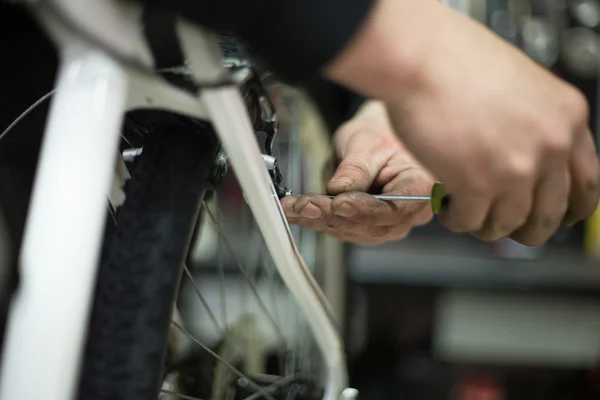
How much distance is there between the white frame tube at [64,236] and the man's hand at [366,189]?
207mm

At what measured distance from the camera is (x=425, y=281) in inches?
46.6

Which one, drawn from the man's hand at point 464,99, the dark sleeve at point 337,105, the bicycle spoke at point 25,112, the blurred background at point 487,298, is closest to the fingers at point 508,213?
the man's hand at point 464,99

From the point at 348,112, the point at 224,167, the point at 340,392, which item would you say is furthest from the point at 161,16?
the point at 348,112

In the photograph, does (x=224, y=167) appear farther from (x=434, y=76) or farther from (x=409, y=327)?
(x=409, y=327)

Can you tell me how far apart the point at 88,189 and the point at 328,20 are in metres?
0.11

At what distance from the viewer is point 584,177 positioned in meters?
0.30

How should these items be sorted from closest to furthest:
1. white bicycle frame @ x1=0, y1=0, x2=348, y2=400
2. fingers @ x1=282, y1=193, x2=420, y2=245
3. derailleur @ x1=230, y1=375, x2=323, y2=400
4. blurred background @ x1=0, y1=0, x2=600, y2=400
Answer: white bicycle frame @ x1=0, y1=0, x2=348, y2=400 < fingers @ x1=282, y1=193, x2=420, y2=245 < derailleur @ x1=230, y1=375, x2=323, y2=400 < blurred background @ x1=0, y1=0, x2=600, y2=400

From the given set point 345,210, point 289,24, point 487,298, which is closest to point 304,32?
point 289,24

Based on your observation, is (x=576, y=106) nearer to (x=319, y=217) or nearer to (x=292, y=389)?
(x=319, y=217)

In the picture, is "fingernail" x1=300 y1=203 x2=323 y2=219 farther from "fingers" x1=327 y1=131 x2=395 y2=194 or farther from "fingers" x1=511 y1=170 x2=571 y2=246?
"fingers" x1=511 y1=170 x2=571 y2=246

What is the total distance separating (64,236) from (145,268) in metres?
0.09

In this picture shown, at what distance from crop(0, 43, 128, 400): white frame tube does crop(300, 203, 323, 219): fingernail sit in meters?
0.23

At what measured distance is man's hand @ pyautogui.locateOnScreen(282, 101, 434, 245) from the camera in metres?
0.42

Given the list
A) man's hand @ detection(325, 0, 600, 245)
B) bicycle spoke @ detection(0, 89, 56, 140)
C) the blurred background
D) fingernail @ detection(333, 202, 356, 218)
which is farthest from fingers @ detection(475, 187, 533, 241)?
the blurred background
